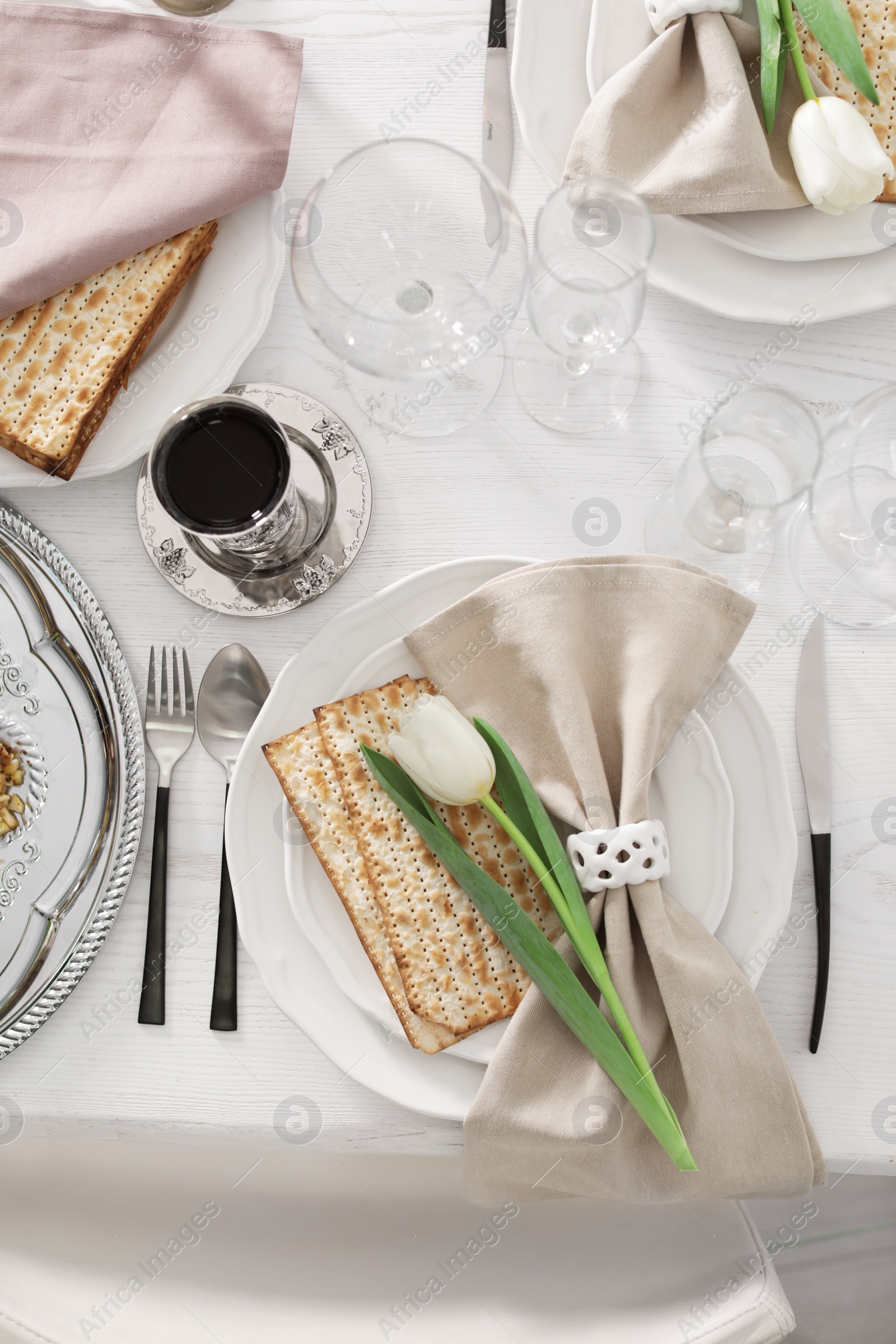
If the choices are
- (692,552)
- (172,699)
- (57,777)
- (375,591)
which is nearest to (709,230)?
(692,552)

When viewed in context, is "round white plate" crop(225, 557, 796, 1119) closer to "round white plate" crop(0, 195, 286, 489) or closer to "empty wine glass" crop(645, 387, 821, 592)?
"empty wine glass" crop(645, 387, 821, 592)

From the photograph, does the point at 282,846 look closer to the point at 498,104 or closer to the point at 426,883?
the point at 426,883

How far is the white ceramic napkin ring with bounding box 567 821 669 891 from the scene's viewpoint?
2.31 ft

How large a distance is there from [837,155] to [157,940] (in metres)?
0.93

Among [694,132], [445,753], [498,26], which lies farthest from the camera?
[498,26]

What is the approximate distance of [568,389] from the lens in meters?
0.87

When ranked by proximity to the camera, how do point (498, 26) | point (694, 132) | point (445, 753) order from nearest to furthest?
point (445, 753), point (694, 132), point (498, 26)

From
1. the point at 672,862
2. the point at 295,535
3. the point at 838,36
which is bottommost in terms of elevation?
the point at 672,862

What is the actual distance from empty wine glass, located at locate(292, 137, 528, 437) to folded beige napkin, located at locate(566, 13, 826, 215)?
13cm

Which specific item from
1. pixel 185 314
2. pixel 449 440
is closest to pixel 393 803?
pixel 449 440

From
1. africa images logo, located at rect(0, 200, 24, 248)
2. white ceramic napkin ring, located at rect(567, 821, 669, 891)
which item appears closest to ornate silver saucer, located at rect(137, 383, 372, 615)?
africa images logo, located at rect(0, 200, 24, 248)

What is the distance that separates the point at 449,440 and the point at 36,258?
0.42 m

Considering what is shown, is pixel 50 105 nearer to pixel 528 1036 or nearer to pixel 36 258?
pixel 36 258

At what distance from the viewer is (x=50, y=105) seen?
0.83 metres
